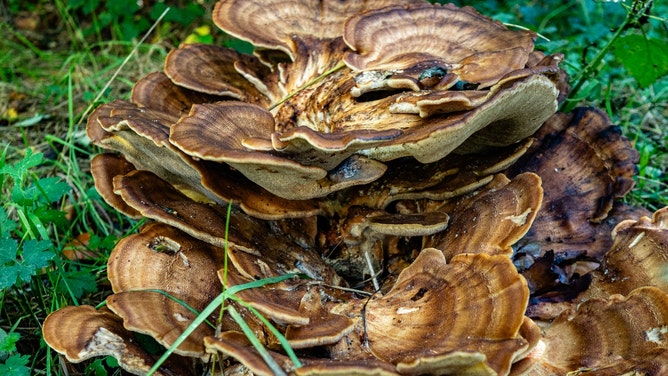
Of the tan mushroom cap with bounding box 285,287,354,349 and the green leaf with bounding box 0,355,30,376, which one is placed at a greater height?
the tan mushroom cap with bounding box 285,287,354,349

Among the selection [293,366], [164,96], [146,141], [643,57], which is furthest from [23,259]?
[643,57]

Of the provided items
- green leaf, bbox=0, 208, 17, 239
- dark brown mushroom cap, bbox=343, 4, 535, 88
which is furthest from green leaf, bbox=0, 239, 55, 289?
dark brown mushroom cap, bbox=343, 4, 535, 88

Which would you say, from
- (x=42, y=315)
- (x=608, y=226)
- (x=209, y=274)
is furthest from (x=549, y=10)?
(x=42, y=315)

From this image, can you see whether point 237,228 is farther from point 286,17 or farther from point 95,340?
point 286,17

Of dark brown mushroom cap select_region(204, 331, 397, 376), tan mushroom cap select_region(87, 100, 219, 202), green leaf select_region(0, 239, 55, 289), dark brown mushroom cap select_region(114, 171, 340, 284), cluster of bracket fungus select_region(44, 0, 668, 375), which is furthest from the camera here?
green leaf select_region(0, 239, 55, 289)

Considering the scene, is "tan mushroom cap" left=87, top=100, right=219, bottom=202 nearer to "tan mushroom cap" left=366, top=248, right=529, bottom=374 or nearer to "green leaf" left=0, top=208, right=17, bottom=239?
"green leaf" left=0, top=208, right=17, bottom=239

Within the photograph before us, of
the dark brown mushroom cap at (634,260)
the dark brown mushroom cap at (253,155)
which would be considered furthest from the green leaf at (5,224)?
the dark brown mushroom cap at (634,260)
